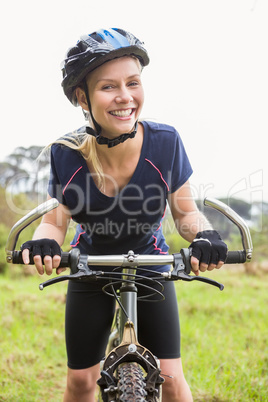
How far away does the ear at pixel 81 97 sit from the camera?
2.75 metres

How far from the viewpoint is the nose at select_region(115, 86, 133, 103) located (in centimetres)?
245

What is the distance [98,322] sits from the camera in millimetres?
2865

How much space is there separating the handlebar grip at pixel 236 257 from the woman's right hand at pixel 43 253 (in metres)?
0.78

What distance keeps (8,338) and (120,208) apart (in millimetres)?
3104

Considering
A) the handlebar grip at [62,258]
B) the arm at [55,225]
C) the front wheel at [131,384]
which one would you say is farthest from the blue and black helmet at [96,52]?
the front wheel at [131,384]

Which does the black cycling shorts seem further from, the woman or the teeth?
the teeth

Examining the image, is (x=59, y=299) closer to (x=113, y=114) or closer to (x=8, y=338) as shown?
(x=8, y=338)

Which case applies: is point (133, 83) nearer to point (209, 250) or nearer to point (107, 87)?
point (107, 87)

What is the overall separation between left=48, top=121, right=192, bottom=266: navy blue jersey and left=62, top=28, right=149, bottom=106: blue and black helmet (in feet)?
1.44

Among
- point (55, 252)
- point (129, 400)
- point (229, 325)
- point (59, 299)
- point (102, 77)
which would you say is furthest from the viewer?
point (59, 299)

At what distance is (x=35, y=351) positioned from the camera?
4844 mm

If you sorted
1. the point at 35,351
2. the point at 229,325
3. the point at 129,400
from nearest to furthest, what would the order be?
the point at 129,400
the point at 35,351
the point at 229,325

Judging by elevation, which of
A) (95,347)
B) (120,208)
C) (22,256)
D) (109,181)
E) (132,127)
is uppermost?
(132,127)

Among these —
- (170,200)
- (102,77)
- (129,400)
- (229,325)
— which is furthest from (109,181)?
(229,325)
